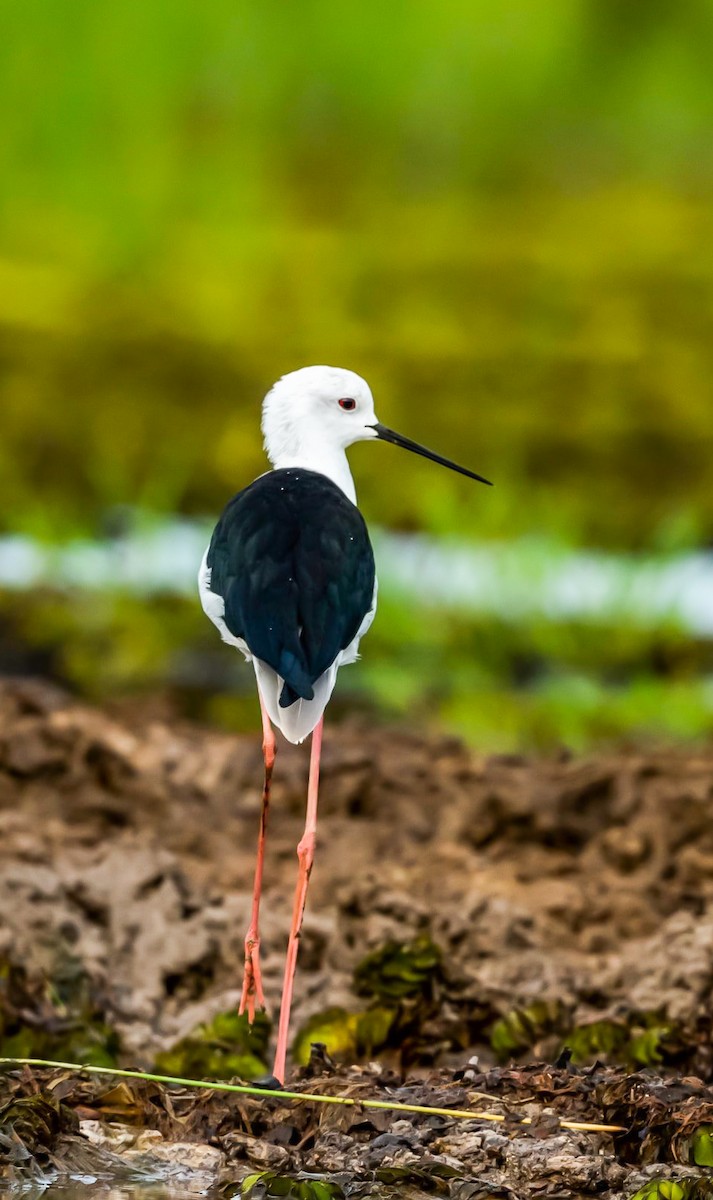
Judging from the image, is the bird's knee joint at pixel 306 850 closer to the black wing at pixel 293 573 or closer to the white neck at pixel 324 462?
the black wing at pixel 293 573

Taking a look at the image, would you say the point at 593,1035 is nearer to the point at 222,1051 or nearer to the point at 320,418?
the point at 222,1051

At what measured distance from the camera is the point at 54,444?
7902 millimetres

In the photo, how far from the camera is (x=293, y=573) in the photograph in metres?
3.21

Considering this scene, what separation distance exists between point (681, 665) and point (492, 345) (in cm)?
170

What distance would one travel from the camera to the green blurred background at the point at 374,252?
7.79m

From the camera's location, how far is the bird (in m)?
3.16

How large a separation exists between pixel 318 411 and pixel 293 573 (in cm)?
41

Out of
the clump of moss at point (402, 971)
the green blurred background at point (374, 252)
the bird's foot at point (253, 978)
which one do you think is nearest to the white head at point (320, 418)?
the bird's foot at point (253, 978)

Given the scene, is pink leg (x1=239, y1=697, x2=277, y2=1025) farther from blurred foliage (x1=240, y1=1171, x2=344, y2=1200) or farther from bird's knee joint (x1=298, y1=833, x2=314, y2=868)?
blurred foliage (x1=240, y1=1171, x2=344, y2=1200)

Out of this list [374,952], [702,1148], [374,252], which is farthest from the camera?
[374,252]

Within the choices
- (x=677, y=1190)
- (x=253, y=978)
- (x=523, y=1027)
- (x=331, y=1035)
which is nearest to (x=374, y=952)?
(x=331, y=1035)

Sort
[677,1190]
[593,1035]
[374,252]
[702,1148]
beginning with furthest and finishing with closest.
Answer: [374,252] < [593,1035] < [702,1148] < [677,1190]

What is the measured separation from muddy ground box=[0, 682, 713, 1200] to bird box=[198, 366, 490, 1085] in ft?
0.97

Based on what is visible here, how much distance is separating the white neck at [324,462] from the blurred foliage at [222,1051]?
3.43ft
